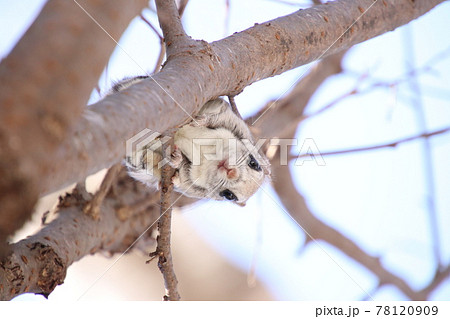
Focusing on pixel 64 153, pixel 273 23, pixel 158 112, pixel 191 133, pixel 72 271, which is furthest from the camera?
pixel 72 271

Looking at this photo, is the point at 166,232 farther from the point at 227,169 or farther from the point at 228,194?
the point at 228,194

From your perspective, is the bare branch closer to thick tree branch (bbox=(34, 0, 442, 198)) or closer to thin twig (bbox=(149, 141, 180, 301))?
thick tree branch (bbox=(34, 0, 442, 198))

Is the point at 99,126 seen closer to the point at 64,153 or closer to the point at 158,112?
the point at 64,153

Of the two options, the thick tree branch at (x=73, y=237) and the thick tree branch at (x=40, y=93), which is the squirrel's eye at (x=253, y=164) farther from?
the thick tree branch at (x=40, y=93)

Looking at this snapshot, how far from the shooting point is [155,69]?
2553 mm

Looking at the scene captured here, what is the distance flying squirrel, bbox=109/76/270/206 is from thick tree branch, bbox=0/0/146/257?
1.78m

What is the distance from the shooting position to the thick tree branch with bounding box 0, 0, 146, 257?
0.75 metres

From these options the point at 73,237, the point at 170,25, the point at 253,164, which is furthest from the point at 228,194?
the point at 170,25

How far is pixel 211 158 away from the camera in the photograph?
2850 millimetres

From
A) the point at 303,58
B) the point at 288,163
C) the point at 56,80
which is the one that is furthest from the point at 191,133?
the point at 56,80

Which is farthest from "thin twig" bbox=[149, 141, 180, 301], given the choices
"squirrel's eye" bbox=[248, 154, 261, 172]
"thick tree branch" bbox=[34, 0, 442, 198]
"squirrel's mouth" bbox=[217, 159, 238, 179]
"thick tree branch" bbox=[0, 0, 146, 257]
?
"thick tree branch" bbox=[0, 0, 146, 257]

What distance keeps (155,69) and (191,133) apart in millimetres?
414

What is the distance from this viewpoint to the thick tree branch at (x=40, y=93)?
0.75m

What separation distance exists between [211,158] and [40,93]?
2.10 m
